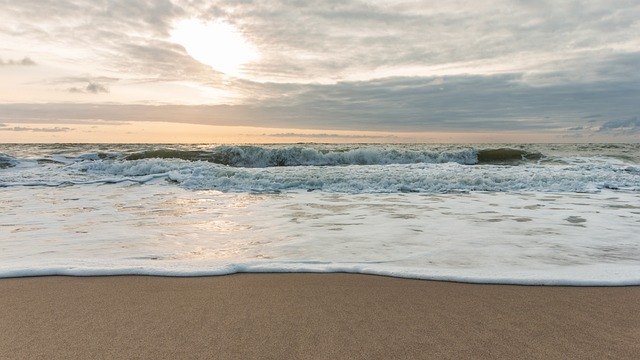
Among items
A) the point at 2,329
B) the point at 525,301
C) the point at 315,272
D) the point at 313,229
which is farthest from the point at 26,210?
the point at 525,301

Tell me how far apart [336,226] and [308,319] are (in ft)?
10.2

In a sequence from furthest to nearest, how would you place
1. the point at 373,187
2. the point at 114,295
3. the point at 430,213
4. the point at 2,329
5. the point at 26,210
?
1. the point at 373,187
2. the point at 26,210
3. the point at 430,213
4. the point at 114,295
5. the point at 2,329

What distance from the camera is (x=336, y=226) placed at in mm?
5633

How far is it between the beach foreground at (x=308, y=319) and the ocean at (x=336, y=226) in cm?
28

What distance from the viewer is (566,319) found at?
2547 millimetres

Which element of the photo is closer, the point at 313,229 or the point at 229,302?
the point at 229,302

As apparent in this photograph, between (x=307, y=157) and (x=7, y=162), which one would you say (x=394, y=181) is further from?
(x=7, y=162)

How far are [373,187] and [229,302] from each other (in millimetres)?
7523

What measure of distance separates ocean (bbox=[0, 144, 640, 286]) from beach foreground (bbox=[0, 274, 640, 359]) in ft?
0.92

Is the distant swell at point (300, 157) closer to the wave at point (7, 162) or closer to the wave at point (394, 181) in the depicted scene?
the wave at point (7, 162)

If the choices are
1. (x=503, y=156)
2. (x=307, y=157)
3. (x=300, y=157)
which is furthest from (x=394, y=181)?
(x=503, y=156)

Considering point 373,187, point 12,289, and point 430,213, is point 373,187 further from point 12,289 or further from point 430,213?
point 12,289

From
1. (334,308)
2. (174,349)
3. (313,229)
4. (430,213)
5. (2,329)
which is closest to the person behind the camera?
(174,349)

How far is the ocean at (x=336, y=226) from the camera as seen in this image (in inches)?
146
